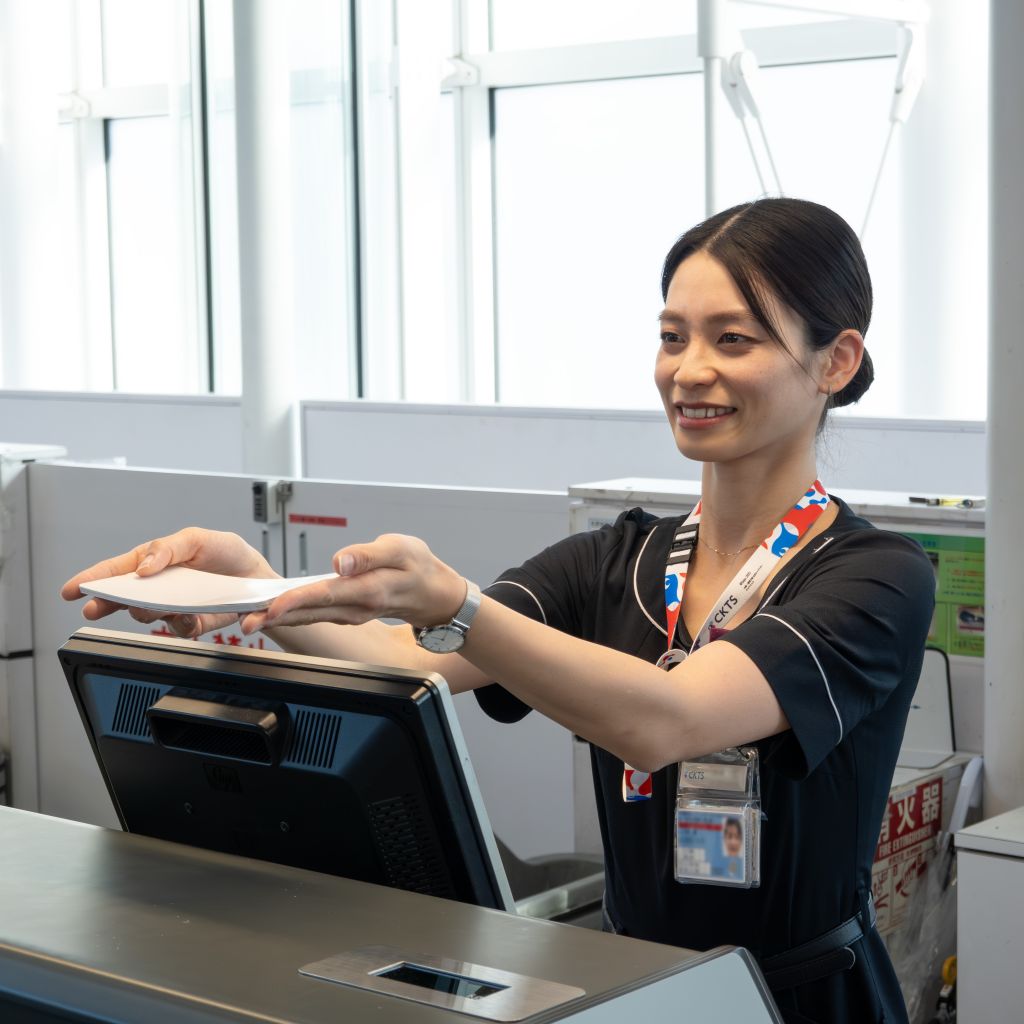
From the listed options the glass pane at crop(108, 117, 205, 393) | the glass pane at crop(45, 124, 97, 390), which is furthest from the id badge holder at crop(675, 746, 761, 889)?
the glass pane at crop(45, 124, 97, 390)

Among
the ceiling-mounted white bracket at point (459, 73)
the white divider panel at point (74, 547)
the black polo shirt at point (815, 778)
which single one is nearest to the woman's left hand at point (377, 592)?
the black polo shirt at point (815, 778)

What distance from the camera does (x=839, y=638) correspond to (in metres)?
1.17

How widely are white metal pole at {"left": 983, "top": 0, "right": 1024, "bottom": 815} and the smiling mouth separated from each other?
43.7 inches

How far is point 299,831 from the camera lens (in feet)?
3.00

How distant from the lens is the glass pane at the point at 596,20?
601cm

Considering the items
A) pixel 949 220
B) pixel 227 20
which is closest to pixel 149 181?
pixel 227 20

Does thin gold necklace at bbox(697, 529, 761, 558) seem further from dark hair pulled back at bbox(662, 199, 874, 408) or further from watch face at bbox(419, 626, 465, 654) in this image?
watch face at bbox(419, 626, 465, 654)

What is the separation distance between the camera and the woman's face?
126 cm

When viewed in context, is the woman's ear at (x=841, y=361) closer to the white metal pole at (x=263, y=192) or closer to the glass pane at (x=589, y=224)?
the white metal pole at (x=263, y=192)

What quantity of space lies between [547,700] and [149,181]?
7.71 metres

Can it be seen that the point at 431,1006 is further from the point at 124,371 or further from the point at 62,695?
the point at 124,371

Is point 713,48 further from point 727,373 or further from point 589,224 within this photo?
point 589,224

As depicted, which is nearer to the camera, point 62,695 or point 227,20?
point 62,695

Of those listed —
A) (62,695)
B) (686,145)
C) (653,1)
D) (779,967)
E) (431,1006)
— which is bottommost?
(62,695)
